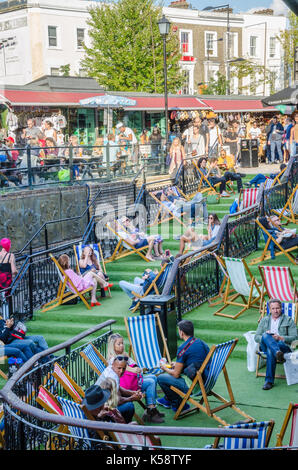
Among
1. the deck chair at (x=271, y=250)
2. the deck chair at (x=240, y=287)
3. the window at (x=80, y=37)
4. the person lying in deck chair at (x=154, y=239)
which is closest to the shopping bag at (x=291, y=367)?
the deck chair at (x=240, y=287)

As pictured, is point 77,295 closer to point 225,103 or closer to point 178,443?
point 178,443

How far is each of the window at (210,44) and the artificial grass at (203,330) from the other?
121 feet

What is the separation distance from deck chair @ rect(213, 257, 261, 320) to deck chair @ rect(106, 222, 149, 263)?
3.14 metres

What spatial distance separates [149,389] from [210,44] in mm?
45523

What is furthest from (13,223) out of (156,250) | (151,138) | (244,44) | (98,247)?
(244,44)

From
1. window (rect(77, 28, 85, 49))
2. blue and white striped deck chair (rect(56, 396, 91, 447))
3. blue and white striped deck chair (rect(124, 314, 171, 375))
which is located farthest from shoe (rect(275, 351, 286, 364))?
window (rect(77, 28, 85, 49))

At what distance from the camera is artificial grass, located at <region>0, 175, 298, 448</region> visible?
7348mm

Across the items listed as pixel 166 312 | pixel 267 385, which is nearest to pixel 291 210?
pixel 166 312

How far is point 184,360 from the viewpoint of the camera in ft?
23.9

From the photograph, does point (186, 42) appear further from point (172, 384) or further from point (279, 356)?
point (172, 384)

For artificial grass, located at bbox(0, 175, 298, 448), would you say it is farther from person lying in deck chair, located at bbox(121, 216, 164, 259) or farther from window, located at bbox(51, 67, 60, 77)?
window, located at bbox(51, 67, 60, 77)

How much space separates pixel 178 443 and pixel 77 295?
527 cm

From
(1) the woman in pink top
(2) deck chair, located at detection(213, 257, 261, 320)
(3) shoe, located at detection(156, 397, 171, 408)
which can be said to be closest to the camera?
(3) shoe, located at detection(156, 397, 171, 408)

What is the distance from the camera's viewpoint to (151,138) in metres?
27.5
